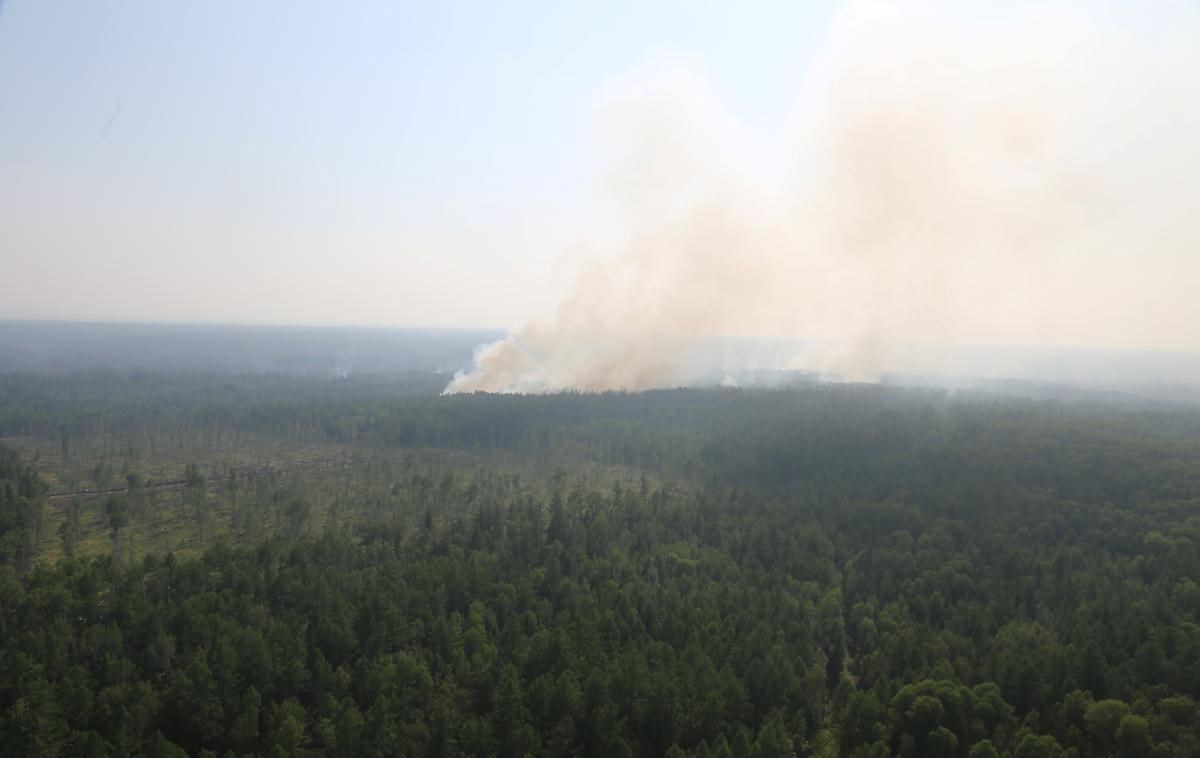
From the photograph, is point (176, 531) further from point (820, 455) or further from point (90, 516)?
point (820, 455)

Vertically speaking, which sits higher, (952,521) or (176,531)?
(952,521)

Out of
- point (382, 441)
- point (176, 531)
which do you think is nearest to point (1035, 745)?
point (176, 531)

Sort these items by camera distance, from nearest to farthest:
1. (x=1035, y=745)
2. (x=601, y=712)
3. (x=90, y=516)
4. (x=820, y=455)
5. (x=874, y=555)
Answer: (x=1035, y=745), (x=601, y=712), (x=874, y=555), (x=90, y=516), (x=820, y=455)

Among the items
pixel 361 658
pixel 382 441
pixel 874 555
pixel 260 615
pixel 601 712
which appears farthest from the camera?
pixel 382 441

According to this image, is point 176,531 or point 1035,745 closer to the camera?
point 1035,745

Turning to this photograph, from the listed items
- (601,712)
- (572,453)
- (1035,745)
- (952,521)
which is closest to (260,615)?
(601,712)

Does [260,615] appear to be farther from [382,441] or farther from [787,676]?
[382,441]
